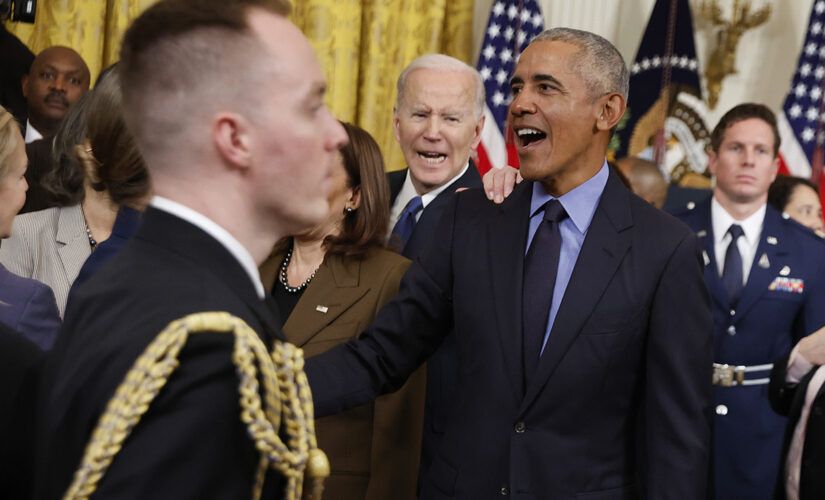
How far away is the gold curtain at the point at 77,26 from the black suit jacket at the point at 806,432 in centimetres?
376

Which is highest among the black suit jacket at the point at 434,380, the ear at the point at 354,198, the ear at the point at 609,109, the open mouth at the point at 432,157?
the ear at the point at 609,109

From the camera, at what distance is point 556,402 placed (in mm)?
1936

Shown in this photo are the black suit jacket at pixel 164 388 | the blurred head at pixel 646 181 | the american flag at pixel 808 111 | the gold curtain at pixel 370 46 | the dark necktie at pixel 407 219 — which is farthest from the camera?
the american flag at pixel 808 111

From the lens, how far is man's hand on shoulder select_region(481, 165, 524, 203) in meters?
2.28

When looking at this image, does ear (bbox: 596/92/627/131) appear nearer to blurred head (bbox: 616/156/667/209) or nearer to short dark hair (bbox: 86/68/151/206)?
short dark hair (bbox: 86/68/151/206)

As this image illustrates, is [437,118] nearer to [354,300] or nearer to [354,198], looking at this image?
[354,198]

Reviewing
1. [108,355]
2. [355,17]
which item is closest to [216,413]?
[108,355]

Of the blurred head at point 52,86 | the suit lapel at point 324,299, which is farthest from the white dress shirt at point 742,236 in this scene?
the blurred head at point 52,86

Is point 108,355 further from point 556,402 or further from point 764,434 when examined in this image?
point 764,434

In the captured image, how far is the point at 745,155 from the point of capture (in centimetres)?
379

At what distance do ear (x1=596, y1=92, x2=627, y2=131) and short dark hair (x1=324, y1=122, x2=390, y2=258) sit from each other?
2.16 feet

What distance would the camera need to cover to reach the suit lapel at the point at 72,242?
8.21ft

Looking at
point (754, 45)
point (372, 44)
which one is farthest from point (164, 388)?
point (754, 45)

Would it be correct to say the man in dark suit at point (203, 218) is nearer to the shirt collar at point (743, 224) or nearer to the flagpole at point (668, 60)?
the shirt collar at point (743, 224)
